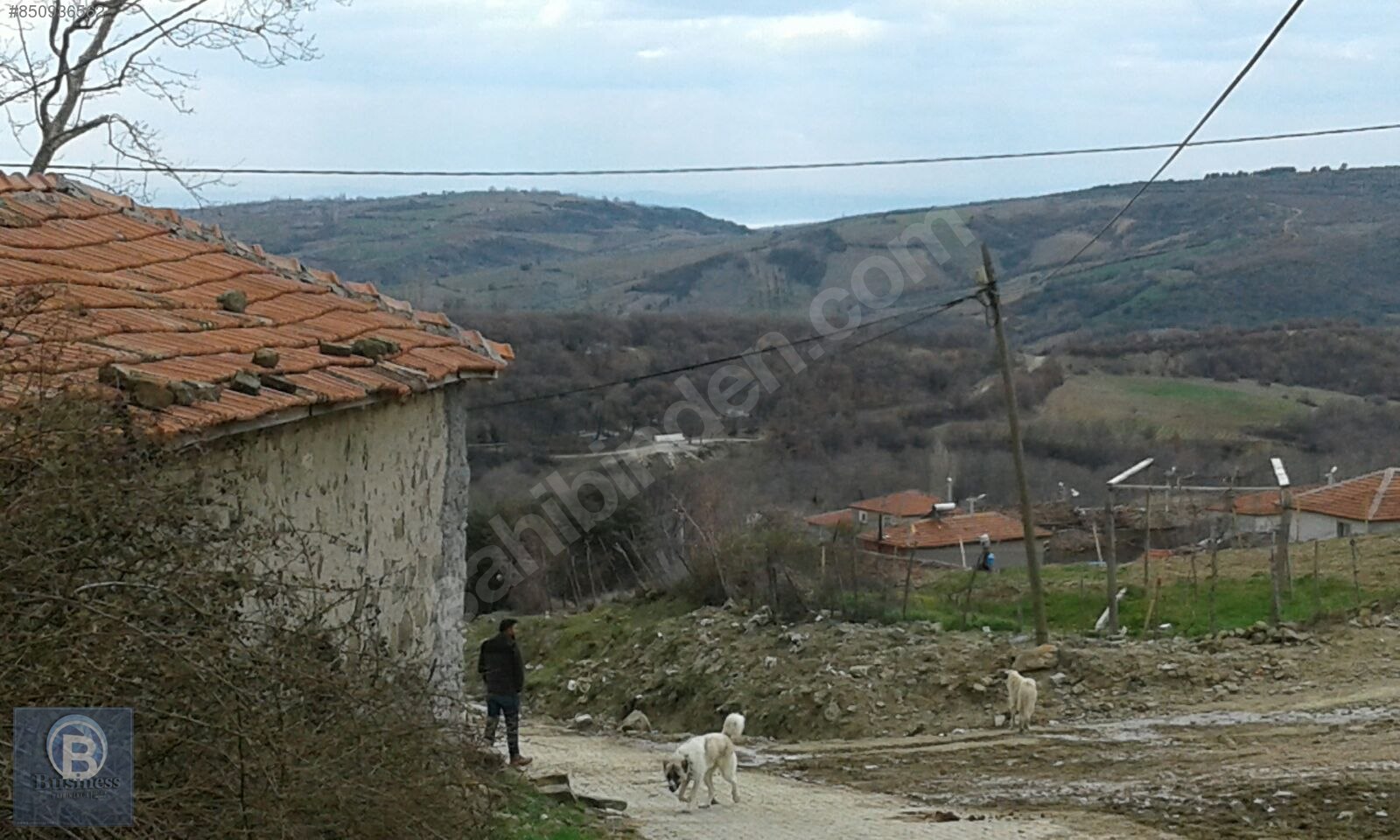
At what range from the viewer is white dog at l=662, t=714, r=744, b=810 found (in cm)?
1216

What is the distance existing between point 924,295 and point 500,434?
90.4 ft

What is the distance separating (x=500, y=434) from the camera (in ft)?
137

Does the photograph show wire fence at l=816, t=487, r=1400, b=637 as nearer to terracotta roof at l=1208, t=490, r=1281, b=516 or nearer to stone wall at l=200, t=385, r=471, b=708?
terracotta roof at l=1208, t=490, r=1281, b=516

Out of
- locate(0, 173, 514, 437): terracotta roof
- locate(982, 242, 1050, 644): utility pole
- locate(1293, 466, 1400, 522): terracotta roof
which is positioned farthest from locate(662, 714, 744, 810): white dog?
locate(1293, 466, 1400, 522): terracotta roof

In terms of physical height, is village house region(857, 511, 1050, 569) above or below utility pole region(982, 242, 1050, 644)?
below

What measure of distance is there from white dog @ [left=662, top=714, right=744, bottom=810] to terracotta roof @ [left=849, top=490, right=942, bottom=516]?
29.4 metres

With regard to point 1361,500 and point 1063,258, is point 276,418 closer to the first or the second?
point 1361,500

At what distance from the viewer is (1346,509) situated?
36812mm

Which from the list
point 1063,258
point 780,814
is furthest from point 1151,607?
point 1063,258

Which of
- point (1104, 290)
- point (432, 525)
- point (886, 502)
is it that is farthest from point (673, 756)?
point (1104, 290)

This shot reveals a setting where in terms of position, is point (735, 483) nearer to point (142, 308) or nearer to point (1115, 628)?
point (1115, 628)

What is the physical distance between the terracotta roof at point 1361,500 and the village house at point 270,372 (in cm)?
2967

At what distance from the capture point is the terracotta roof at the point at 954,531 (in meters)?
39.4

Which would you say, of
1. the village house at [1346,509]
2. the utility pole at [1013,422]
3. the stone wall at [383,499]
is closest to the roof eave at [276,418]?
the stone wall at [383,499]
